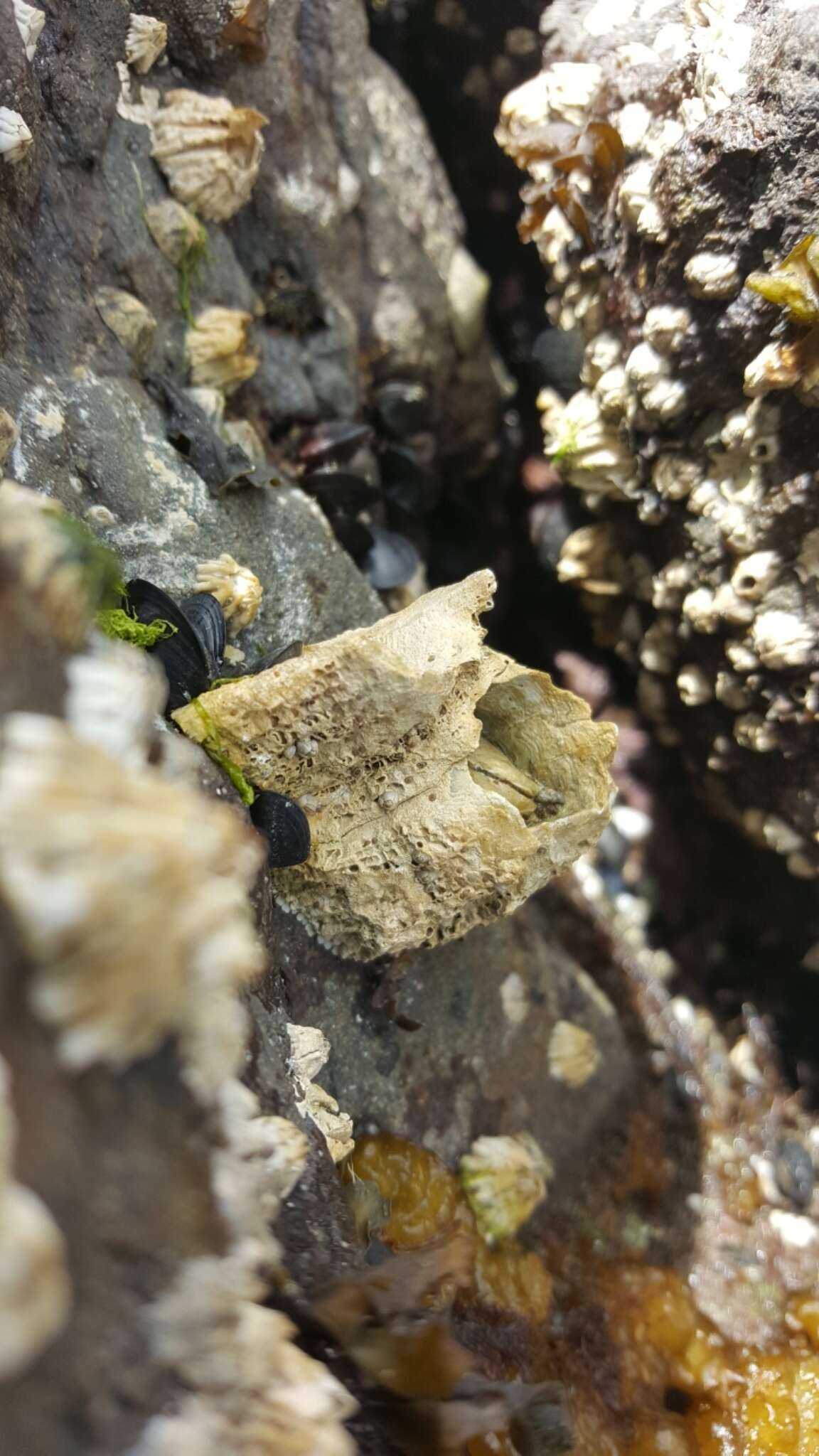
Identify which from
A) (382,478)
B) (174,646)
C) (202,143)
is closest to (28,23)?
(202,143)

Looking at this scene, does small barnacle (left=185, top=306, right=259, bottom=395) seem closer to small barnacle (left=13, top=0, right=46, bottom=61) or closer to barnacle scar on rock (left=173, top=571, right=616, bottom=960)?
small barnacle (left=13, top=0, right=46, bottom=61)

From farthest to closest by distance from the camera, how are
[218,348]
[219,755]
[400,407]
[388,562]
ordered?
[400,407] → [388,562] → [218,348] → [219,755]

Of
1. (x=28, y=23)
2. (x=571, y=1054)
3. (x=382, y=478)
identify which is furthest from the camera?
(x=382, y=478)

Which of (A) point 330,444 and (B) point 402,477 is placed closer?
(A) point 330,444

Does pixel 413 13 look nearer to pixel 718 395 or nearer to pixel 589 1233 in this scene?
pixel 718 395

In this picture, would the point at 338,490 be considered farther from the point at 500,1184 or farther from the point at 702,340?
the point at 500,1184

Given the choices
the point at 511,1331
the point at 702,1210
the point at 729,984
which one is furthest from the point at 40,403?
the point at 729,984

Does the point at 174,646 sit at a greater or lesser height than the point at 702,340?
lesser

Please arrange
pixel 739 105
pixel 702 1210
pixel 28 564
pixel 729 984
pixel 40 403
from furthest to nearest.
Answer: pixel 729 984 → pixel 702 1210 → pixel 739 105 → pixel 40 403 → pixel 28 564
